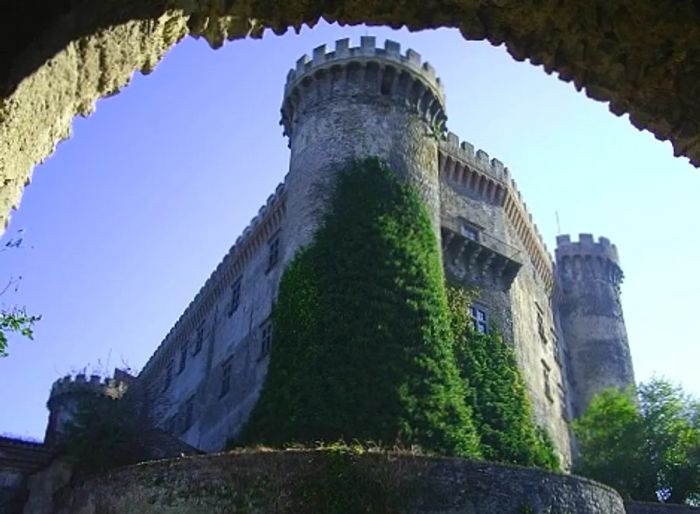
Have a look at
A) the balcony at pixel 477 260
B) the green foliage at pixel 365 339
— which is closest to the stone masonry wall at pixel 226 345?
the green foliage at pixel 365 339

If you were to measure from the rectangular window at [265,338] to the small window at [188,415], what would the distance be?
7911mm

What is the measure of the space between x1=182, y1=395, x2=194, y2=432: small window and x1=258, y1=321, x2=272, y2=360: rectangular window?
791 centimetres

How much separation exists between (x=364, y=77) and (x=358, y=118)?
5.84ft

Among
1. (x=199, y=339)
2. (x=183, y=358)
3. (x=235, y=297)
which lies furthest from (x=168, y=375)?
(x=235, y=297)

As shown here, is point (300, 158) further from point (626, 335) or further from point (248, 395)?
point (626, 335)

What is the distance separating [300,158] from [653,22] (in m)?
23.4

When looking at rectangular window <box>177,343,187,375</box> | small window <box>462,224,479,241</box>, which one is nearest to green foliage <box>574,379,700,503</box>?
small window <box>462,224,479,241</box>

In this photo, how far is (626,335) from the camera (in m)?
43.4

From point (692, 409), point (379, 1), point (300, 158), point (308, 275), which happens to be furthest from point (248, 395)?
point (379, 1)

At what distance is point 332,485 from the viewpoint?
16719 millimetres

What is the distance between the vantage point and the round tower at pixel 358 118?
87.2 feet

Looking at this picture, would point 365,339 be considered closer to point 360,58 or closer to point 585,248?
point 360,58

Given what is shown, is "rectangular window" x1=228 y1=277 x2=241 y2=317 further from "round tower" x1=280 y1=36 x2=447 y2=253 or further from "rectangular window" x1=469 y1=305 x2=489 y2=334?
"rectangular window" x1=469 y1=305 x2=489 y2=334

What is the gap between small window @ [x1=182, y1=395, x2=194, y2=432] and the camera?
112 feet
